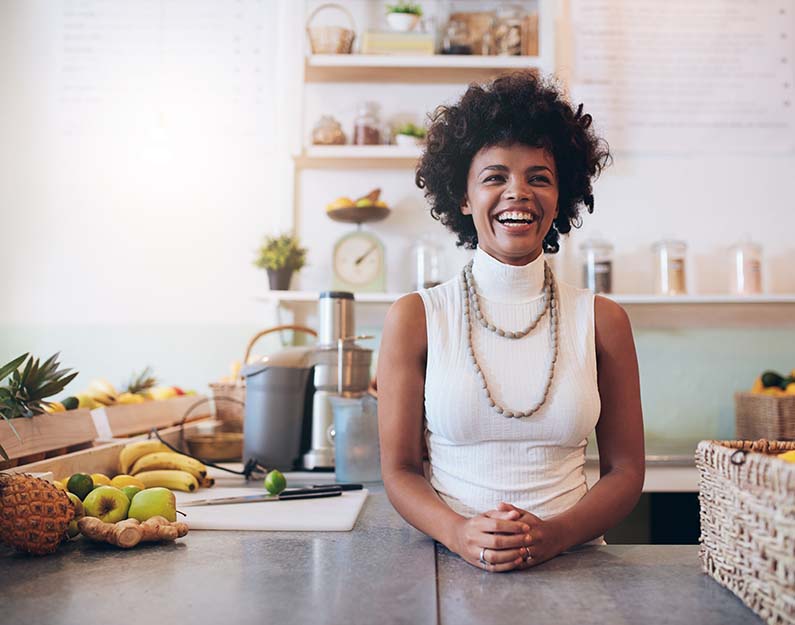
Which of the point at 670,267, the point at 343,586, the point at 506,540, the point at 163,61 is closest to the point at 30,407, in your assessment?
the point at 343,586

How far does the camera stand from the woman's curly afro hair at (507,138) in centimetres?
114

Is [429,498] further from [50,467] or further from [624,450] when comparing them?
[50,467]

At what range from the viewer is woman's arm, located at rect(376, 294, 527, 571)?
3.36ft

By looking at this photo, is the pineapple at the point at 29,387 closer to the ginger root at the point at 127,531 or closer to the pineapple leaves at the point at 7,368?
the pineapple leaves at the point at 7,368

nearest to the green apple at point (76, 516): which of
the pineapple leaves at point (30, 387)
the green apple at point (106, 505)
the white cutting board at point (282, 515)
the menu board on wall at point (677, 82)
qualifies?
the green apple at point (106, 505)

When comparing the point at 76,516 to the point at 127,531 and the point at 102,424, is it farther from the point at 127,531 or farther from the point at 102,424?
the point at 102,424

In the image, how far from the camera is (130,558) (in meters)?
0.97

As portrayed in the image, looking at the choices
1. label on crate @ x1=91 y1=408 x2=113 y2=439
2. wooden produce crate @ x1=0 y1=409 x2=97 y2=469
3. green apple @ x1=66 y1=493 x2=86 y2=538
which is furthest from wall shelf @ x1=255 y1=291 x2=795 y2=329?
green apple @ x1=66 y1=493 x2=86 y2=538

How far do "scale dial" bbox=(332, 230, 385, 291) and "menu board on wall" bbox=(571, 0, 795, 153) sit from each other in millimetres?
Answer: 878

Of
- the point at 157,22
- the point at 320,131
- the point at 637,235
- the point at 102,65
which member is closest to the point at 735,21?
the point at 637,235

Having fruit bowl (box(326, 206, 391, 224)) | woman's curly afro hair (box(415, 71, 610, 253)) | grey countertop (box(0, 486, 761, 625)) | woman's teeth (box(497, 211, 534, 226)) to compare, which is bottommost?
grey countertop (box(0, 486, 761, 625))

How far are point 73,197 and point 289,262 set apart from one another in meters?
0.87

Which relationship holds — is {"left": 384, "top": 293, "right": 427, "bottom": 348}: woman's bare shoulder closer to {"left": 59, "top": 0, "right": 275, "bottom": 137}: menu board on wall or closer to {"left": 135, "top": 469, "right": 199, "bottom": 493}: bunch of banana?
{"left": 135, "top": 469, "right": 199, "bottom": 493}: bunch of banana

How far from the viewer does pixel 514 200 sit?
1.10m
